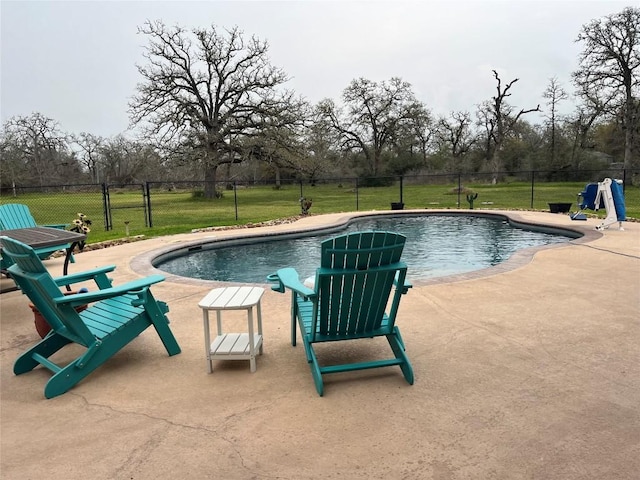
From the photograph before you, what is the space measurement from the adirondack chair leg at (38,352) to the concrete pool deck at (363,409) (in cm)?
6

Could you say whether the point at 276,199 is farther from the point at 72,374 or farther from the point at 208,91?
the point at 72,374

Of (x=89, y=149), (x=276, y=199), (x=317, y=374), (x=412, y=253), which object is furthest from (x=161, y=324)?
(x=89, y=149)

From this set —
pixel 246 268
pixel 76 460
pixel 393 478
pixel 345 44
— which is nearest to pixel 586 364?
pixel 393 478

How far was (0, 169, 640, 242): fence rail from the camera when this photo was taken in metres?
13.8

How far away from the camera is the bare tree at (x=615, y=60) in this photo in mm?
23281

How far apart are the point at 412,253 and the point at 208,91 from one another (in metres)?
20.1

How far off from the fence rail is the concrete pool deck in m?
7.72

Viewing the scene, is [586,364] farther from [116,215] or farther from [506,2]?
[116,215]

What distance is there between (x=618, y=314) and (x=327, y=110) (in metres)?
32.9

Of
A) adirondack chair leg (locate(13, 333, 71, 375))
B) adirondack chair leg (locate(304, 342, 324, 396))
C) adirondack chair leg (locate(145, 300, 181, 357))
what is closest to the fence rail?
adirondack chair leg (locate(13, 333, 71, 375))

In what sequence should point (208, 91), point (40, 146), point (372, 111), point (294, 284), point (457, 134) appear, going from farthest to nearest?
point (457, 134)
point (40, 146)
point (372, 111)
point (208, 91)
point (294, 284)

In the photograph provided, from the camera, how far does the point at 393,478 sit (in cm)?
167

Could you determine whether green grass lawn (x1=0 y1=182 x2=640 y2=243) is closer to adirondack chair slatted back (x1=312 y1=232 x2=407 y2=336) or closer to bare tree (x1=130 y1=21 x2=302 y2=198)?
bare tree (x1=130 y1=21 x2=302 y2=198)

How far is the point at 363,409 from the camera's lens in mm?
2191
